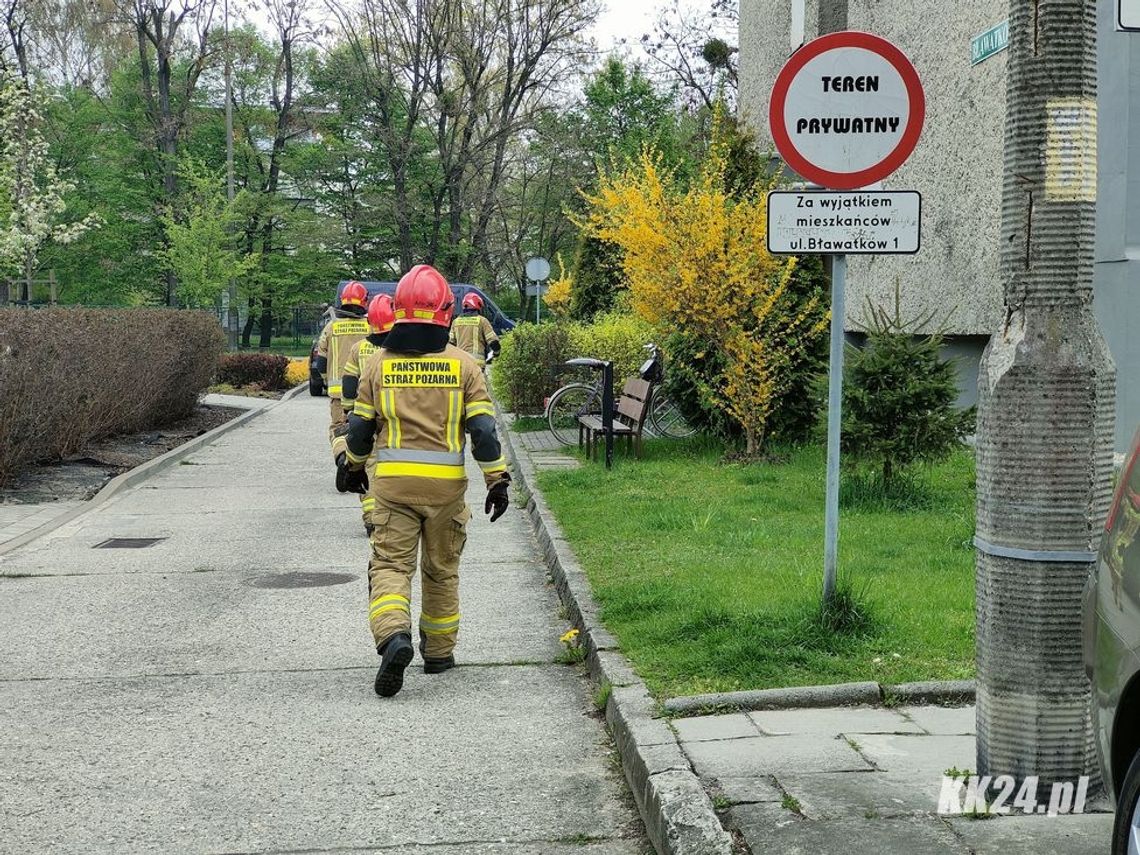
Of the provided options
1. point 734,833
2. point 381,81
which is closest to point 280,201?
point 381,81

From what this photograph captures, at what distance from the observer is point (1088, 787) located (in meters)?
3.96

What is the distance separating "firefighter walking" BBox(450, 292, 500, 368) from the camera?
18.5 m

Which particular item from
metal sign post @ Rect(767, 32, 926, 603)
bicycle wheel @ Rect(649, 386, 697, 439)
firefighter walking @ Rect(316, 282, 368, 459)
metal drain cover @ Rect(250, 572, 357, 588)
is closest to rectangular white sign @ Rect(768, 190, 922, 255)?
metal sign post @ Rect(767, 32, 926, 603)

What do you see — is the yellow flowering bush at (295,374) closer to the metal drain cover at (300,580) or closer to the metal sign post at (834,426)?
the metal drain cover at (300,580)

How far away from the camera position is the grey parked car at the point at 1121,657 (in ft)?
9.98

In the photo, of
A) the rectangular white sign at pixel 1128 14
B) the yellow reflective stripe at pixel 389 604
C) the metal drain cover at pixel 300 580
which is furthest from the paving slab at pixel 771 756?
the metal drain cover at pixel 300 580

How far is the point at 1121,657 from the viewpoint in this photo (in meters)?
3.13

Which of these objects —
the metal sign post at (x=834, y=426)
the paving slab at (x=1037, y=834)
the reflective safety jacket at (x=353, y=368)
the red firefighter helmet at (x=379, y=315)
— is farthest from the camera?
the red firefighter helmet at (x=379, y=315)

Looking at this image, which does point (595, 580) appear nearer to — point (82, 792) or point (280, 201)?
point (82, 792)

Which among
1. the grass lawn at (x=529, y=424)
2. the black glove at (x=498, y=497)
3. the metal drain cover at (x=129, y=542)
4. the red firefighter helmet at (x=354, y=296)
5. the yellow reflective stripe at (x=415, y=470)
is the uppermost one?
the red firefighter helmet at (x=354, y=296)

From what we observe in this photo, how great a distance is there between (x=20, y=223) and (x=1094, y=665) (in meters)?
32.8

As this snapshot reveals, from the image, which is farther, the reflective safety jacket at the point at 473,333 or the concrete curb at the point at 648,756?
the reflective safety jacket at the point at 473,333

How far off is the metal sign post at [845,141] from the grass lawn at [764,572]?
1401 mm

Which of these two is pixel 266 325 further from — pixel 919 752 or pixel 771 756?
pixel 919 752
